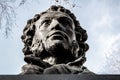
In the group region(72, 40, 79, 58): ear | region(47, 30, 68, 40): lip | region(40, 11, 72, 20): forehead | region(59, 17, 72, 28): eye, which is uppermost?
region(40, 11, 72, 20): forehead

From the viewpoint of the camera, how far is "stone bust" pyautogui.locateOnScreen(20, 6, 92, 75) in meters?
6.76

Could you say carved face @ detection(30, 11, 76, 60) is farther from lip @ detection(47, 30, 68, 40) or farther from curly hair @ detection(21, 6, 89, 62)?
curly hair @ detection(21, 6, 89, 62)

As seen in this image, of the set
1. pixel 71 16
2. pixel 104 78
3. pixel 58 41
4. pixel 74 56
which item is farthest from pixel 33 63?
pixel 71 16

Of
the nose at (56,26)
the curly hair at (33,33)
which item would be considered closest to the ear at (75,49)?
the curly hair at (33,33)

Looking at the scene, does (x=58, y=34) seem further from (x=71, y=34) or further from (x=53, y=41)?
(x=71, y=34)

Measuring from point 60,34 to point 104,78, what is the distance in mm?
2850

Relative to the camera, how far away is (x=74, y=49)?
739 centimetres

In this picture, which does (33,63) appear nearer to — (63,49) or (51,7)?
(63,49)

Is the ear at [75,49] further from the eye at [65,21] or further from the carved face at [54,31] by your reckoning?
the eye at [65,21]

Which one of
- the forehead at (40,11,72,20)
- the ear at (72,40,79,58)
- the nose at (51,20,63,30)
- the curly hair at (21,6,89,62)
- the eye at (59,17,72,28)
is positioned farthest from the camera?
the curly hair at (21,6,89,62)

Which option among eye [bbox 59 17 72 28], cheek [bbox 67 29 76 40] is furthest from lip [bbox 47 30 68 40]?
eye [bbox 59 17 72 28]

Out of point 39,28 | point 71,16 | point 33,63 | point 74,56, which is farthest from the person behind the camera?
point 71,16

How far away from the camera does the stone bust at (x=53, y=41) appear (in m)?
6.76

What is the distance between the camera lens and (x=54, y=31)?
22.8 ft
